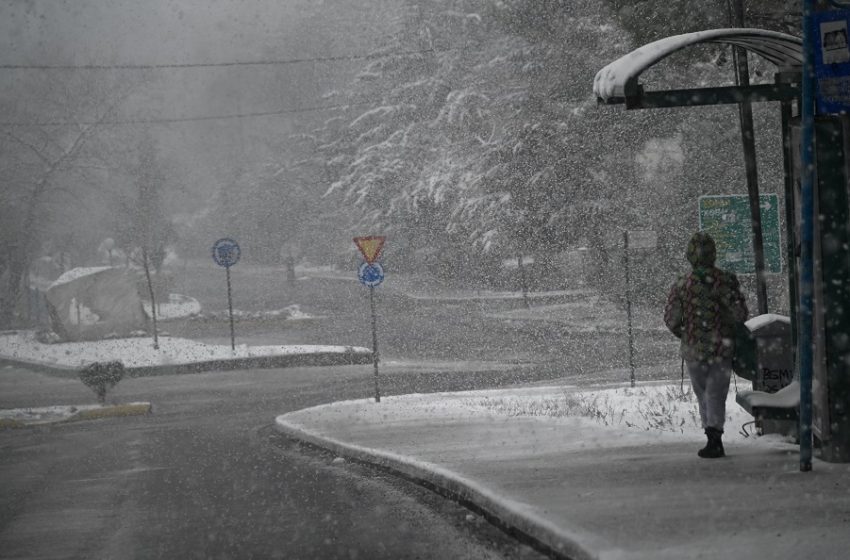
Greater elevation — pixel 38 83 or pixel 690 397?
pixel 38 83

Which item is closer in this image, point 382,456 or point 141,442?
point 382,456

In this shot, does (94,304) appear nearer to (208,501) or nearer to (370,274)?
(370,274)

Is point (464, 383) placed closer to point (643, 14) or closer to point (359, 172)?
point (643, 14)

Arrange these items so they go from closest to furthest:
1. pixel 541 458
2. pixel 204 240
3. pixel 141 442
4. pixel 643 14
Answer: pixel 541 458, pixel 141 442, pixel 643 14, pixel 204 240

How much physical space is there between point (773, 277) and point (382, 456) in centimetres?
2417

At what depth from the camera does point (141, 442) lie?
52.1 ft

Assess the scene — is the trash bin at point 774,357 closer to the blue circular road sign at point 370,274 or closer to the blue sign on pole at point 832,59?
the blue sign on pole at point 832,59

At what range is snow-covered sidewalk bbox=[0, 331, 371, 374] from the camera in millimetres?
28953

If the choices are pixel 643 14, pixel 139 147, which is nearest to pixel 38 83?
pixel 139 147

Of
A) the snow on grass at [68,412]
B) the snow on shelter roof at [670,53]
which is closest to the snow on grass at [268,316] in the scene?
the snow on grass at [68,412]

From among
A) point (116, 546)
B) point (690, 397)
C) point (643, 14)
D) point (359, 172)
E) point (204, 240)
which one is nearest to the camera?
point (116, 546)

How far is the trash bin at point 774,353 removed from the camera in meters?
10.2

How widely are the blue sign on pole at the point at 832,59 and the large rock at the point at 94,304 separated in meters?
34.4

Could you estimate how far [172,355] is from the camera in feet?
100
